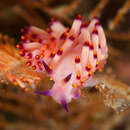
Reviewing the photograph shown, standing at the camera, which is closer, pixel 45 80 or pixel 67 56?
pixel 67 56

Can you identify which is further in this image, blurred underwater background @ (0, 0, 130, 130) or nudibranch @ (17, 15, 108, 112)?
blurred underwater background @ (0, 0, 130, 130)

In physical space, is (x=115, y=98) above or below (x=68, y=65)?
below

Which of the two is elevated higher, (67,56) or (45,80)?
(45,80)

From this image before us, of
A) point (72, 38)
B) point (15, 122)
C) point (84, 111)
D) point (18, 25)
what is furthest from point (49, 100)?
point (72, 38)

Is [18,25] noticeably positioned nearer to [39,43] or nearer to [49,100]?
[49,100]

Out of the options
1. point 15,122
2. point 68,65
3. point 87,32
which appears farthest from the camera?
point 15,122

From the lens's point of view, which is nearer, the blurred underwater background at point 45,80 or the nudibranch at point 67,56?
the nudibranch at point 67,56

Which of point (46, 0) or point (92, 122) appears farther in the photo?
point (92, 122)

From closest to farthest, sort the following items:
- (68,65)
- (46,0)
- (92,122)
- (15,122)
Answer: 1. (68,65)
2. (46,0)
3. (92,122)
4. (15,122)
